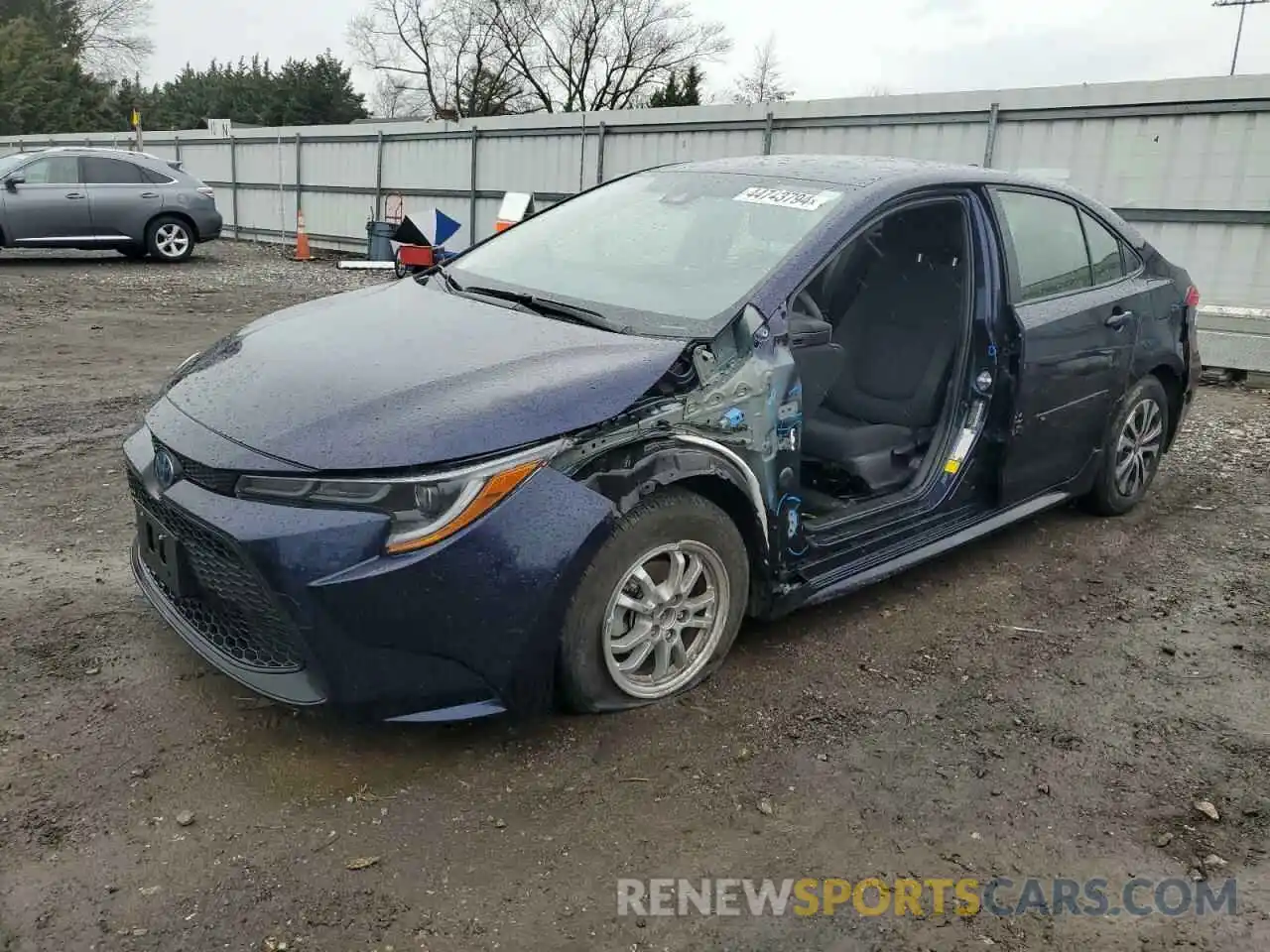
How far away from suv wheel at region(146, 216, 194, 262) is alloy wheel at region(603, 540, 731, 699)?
563 inches

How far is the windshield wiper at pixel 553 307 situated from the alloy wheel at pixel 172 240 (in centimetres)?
1337

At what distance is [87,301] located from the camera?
10938 mm

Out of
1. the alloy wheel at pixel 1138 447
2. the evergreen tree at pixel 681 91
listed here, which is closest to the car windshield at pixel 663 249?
the alloy wheel at pixel 1138 447

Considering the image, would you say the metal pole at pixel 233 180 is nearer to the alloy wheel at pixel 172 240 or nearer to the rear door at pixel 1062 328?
the alloy wheel at pixel 172 240

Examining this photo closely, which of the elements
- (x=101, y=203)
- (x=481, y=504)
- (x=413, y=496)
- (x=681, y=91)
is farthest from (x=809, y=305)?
(x=681, y=91)

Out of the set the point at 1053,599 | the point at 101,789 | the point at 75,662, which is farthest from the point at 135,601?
the point at 1053,599

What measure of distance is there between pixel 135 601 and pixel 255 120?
54789mm

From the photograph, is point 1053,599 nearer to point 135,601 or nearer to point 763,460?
point 763,460

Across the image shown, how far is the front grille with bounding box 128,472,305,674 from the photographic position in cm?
247

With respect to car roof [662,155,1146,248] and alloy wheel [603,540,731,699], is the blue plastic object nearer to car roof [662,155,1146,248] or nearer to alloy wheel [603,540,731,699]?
car roof [662,155,1146,248]

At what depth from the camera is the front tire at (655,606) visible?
2.68 metres

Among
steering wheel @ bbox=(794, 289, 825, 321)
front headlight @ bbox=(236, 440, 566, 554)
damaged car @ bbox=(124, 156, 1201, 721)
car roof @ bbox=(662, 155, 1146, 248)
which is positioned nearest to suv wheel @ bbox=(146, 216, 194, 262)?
damaged car @ bbox=(124, 156, 1201, 721)

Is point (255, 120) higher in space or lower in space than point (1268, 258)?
higher

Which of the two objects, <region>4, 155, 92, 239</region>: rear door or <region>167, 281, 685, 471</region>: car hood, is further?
<region>4, 155, 92, 239</region>: rear door
